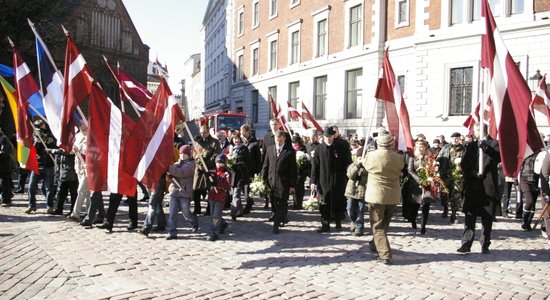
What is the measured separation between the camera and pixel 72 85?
7773mm

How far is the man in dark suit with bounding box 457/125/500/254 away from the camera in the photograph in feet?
23.3

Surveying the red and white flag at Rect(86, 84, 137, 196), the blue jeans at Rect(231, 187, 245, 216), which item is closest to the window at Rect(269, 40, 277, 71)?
the blue jeans at Rect(231, 187, 245, 216)

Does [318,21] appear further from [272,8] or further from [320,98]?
[272,8]

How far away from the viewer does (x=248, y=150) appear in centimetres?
1044

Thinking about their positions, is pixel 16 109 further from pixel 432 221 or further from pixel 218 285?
pixel 432 221

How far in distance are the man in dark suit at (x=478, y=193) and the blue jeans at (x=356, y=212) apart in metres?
1.81

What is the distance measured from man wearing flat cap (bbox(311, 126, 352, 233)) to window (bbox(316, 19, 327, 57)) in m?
22.9

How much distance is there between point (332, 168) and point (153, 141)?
3364 mm

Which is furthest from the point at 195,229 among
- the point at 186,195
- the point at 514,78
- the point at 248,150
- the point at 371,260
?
the point at 514,78

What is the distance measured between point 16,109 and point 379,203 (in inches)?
318

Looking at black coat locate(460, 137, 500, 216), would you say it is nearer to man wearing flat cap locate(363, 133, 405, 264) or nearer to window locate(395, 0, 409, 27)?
man wearing flat cap locate(363, 133, 405, 264)

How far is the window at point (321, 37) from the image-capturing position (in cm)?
3067

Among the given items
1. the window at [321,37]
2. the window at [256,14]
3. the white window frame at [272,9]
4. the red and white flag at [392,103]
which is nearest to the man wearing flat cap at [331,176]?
the red and white flag at [392,103]

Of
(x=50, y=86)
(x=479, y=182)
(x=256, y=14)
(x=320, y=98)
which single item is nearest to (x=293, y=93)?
(x=320, y=98)
